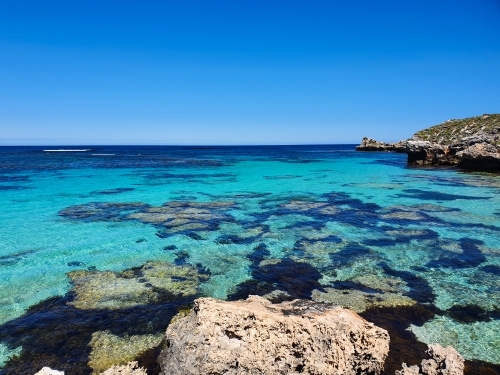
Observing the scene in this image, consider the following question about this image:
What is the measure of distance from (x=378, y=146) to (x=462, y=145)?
175 ft

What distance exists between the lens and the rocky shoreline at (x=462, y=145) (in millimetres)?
38438

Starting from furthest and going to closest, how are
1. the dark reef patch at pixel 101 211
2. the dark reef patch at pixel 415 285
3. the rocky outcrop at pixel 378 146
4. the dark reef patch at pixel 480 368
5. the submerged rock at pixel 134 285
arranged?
the rocky outcrop at pixel 378 146 → the dark reef patch at pixel 101 211 → the dark reef patch at pixel 415 285 → the submerged rock at pixel 134 285 → the dark reef patch at pixel 480 368

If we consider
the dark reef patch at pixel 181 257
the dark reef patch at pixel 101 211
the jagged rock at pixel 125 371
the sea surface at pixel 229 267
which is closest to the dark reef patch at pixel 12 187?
the sea surface at pixel 229 267

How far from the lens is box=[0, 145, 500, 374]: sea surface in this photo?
7094 millimetres

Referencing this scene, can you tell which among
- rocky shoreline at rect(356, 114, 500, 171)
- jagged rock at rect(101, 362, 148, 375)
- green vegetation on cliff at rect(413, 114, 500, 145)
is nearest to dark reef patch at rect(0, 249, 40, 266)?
jagged rock at rect(101, 362, 148, 375)

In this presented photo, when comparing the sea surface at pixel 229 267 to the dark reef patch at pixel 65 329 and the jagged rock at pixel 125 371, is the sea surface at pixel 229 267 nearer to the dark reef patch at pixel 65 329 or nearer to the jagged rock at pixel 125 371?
the dark reef patch at pixel 65 329

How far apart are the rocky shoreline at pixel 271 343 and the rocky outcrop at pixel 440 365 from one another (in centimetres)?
1

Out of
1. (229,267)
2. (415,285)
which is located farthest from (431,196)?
(229,267)

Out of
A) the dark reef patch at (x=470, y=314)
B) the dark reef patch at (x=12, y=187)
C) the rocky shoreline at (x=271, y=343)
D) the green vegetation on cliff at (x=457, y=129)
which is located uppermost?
the green vegetation on cliff at (x=457, y=129)

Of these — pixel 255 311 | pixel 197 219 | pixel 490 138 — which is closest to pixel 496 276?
pixel 255 311

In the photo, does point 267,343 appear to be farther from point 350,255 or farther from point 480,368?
point 350,255

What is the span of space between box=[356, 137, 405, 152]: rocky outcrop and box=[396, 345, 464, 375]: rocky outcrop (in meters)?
91.9

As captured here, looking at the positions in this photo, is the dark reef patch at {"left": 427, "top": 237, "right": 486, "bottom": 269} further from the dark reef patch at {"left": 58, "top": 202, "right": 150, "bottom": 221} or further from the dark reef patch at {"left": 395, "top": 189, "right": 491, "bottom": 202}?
the dark reef patch at {"left": 58, "top": 202, "right": 150, "bottom": 221}

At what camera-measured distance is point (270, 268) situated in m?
10.6
